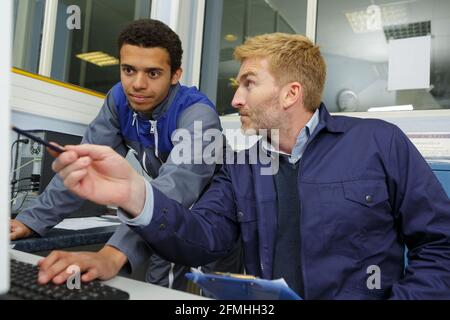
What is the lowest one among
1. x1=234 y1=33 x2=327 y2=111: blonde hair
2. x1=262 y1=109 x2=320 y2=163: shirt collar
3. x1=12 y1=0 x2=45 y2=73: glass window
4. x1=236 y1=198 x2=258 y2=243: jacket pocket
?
x1=236 y1=198 x2=258 y2=243: jacket pocket

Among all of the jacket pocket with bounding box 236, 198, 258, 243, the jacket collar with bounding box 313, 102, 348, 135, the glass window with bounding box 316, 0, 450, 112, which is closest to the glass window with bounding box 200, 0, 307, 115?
the glass window with bounding box 316, 0, 450, 112

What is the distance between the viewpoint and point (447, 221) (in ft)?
2.55

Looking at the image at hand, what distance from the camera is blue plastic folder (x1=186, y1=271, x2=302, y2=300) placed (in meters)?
0.50

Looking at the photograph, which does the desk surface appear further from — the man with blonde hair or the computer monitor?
the computer monitor

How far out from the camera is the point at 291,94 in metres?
1.08

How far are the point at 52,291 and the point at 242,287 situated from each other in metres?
0.25

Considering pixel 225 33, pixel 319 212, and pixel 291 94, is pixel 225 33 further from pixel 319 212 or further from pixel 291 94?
pixel 319 212

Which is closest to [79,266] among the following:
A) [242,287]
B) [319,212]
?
[242,287]

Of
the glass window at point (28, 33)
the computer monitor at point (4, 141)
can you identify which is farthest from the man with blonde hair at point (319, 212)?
the glass window at point (28, 33)

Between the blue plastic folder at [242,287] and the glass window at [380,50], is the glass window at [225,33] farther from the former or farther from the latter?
the blue plastic folder at [242,287]

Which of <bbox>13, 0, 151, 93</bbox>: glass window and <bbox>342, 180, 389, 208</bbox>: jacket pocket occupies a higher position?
<bbox>13, 0, 151, 93</bbox>: glass window

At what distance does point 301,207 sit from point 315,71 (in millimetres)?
478

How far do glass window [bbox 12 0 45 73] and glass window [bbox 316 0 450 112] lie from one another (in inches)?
51.2

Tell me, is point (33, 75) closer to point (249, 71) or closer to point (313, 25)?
point (249, 71)
